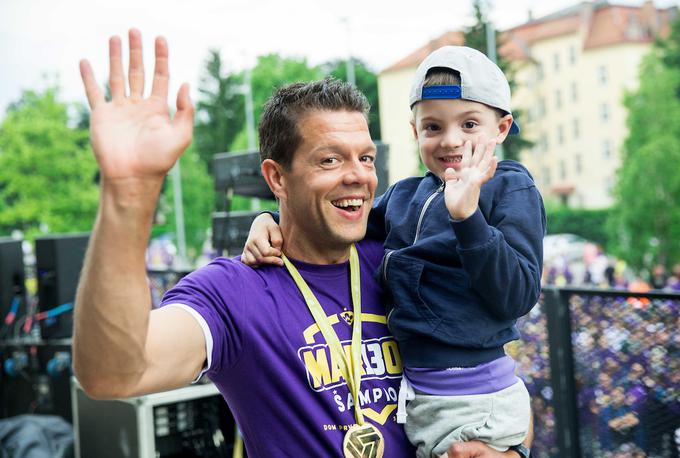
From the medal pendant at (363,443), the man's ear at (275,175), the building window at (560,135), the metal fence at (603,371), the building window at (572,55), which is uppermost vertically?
the building window at (572,55)

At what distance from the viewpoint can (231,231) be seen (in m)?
6.04

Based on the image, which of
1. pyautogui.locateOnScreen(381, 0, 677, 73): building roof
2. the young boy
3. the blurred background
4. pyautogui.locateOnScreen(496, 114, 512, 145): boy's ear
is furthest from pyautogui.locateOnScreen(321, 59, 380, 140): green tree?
the young boy

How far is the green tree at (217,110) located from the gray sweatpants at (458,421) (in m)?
53.0

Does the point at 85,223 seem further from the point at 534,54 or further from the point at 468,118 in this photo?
the point at 534,54

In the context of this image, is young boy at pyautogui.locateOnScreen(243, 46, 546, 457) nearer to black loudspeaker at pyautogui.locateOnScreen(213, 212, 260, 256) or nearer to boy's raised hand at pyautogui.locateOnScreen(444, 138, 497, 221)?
boy's raised hand at pyautogui.locateOnScreen(444, 138, 497, 221)

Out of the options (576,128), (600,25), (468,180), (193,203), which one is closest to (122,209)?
(468,180)

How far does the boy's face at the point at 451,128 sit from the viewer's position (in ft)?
6.88

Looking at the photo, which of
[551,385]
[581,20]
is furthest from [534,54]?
[551,385]

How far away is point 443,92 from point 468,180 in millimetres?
400

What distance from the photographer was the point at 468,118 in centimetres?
212

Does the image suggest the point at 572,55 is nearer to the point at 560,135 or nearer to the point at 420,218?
the point at 560,135

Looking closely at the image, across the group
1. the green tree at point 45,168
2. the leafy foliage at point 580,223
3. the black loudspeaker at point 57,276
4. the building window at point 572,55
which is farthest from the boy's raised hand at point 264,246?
the building window at point 572,55

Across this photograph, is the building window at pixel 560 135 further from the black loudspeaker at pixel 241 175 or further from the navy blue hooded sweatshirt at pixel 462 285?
the navy blue hooded sweatshirt at pixel 462 285

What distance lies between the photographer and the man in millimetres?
1361
